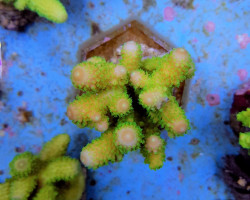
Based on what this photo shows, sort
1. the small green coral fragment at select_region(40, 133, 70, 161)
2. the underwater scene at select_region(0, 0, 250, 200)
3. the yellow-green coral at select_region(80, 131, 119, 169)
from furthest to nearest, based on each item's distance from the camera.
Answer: the underwater scene at select_region(0, 0, 250, 200) < the small green coral fragment at select_region(40, 133, 70, 161) < the yellow-green coral at select_region(80, 131, 119, 169)

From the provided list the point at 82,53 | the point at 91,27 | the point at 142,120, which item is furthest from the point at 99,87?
A: the point at 91,27

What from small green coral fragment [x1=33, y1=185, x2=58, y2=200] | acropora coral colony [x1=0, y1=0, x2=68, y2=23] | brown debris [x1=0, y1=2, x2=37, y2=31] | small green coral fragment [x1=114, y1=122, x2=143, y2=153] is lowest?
small green coral fragment [x1=33, y1=185, x2=58, y2=200]

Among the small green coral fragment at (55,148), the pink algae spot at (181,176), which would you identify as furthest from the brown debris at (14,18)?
the pink algae spot at (181,176)

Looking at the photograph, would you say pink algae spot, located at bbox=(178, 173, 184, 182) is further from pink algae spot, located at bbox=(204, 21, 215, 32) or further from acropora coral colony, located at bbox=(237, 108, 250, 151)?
pink algae spot, located at bbox=(204, 21, 215, 32)

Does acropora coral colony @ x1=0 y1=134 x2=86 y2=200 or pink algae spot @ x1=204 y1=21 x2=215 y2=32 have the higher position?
pink algae spot @ x1=204 y1=21 x2=215 y2=32

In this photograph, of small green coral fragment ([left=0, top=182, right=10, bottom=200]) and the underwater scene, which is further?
the underwater scene

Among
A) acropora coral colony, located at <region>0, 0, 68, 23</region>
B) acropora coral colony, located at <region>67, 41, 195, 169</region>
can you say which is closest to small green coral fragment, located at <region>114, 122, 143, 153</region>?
acropora coral colony, located at <region>67, 41, 195, 169</region>

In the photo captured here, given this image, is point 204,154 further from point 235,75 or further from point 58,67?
point 58,67

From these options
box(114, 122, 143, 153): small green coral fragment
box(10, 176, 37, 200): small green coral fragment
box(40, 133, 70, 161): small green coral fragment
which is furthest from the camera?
box(40, 133, 70, 161): small green coral fragment
